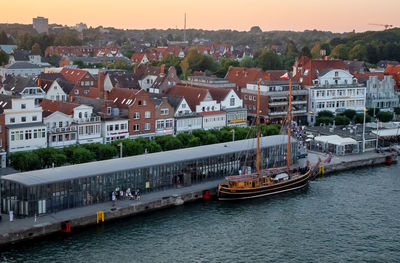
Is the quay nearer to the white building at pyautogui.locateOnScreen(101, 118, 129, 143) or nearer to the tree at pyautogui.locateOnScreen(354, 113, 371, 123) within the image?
the white building at pyautogui.locateOnScreen(101, 118, 129, 143)

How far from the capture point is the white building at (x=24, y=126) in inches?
1839

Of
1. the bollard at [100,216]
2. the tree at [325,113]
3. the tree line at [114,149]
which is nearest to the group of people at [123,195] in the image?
the bollard at [100,216]

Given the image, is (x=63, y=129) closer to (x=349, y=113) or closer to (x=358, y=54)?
(x=349, y=113)

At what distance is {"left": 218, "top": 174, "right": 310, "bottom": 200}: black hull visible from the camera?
42219mm

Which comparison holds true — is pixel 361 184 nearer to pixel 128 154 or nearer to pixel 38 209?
pixel 128 154

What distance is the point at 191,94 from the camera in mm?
63875

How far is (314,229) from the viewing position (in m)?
37.1

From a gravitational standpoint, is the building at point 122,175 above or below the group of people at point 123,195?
above

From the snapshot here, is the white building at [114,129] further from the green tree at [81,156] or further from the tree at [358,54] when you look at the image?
the tree at [358,54]

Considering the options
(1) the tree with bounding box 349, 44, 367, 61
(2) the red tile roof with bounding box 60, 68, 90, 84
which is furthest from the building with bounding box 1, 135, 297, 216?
(1) the tree with bounding box 349, 44, 367, 61

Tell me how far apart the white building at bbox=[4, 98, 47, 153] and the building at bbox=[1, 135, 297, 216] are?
367 inches

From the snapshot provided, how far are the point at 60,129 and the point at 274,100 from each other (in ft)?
99.6

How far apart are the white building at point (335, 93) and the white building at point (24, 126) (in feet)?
121

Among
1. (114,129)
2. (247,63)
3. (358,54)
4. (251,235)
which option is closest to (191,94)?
(114,129)
